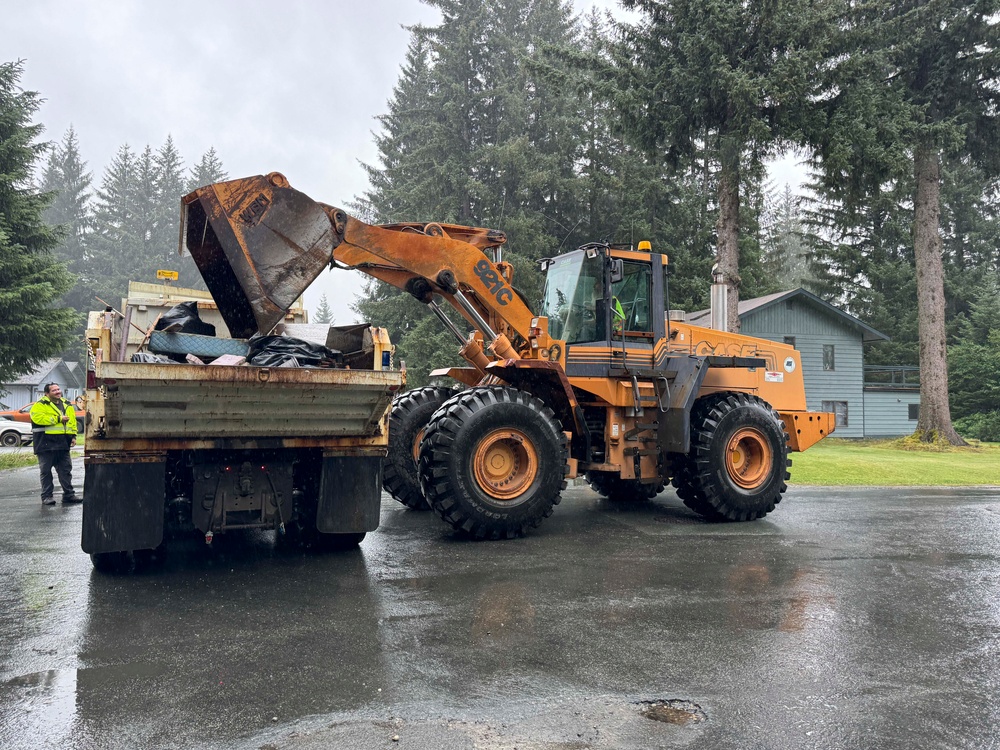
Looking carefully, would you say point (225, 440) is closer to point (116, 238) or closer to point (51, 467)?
point (51, 467)

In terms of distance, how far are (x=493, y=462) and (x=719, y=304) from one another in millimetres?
10369

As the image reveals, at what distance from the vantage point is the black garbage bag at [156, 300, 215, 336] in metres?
6.69

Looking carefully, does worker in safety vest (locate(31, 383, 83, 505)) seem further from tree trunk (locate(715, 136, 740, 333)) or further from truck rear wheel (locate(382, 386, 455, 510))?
tree trunk (locate(715, 136, 740, 333))

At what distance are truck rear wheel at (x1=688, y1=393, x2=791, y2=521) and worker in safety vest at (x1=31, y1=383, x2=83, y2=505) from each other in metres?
8.60

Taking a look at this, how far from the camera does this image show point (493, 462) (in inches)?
311

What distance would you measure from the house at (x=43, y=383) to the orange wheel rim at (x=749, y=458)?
39800mm

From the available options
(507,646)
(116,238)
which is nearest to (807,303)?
(507,646)

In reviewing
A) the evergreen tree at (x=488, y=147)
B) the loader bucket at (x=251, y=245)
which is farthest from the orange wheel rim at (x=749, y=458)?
the evergreen tree at (x=488, y=147)

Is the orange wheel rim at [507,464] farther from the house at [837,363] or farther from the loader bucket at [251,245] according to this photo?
the house at [837,363]

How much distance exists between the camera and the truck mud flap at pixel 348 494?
262 inches

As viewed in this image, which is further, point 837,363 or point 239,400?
point 837,363

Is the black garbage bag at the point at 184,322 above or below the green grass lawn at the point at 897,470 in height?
above

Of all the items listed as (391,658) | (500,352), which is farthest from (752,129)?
(391,658)

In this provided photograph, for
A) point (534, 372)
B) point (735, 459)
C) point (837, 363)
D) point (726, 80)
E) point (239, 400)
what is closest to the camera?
point (239, 400)
